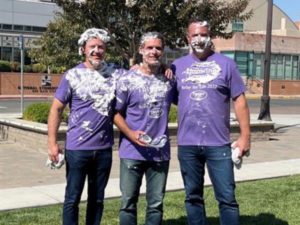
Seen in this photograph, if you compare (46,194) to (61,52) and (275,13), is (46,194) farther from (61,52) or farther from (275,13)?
(275,13)

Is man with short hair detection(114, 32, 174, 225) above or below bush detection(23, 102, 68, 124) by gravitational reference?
above

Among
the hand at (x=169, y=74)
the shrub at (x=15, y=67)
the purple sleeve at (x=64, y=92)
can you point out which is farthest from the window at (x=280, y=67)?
the purple sleeve at (x=64, y=92)

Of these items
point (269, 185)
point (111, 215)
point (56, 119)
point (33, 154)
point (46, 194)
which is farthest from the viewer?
point (33, 154)

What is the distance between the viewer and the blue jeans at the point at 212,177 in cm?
463

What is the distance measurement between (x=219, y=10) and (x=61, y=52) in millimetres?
3967

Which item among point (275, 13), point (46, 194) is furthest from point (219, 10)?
point (275, 13)

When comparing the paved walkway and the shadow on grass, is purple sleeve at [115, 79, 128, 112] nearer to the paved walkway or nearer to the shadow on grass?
the shadow on grass

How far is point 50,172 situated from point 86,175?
4.34 metres

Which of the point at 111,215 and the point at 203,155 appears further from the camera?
the point at 111,215

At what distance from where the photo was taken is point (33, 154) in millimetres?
10812

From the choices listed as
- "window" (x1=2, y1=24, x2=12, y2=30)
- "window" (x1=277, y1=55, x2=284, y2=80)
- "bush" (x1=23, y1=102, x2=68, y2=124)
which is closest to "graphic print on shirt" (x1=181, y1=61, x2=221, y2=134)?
"bush" (x1=23, y1=102, x2=68, y2=124)

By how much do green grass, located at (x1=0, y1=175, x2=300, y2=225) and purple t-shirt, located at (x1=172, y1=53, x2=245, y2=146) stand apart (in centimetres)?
160

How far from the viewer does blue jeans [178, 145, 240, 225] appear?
463 cm

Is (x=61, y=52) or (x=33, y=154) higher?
(x=61, y=52)
